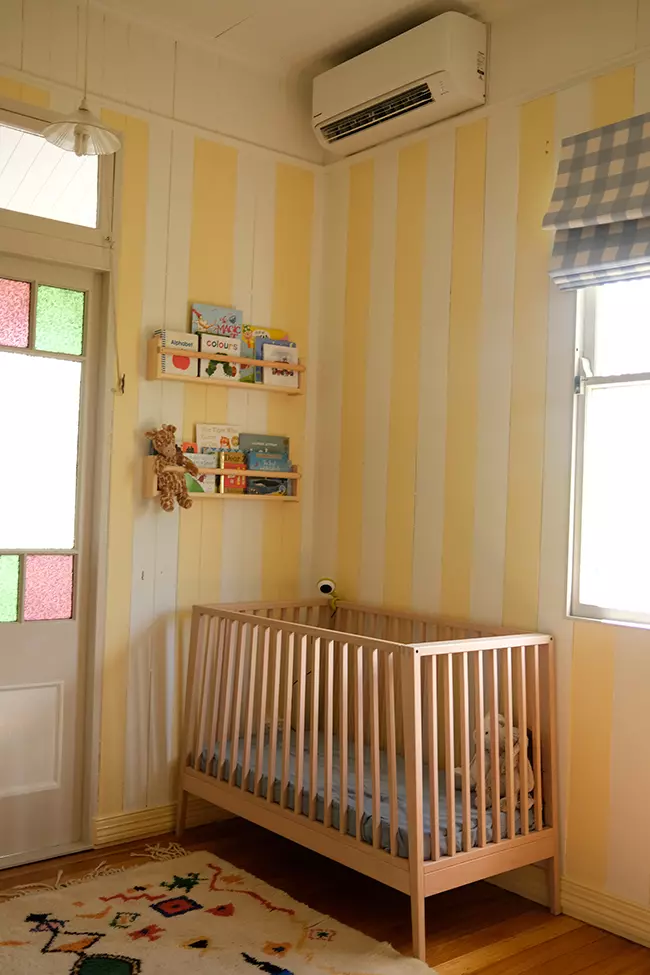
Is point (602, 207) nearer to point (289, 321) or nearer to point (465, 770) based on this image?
point (289, 321)

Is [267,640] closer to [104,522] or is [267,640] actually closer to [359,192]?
[104,522]

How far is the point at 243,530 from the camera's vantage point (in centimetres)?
365

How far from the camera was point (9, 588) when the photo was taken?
3.08 meters

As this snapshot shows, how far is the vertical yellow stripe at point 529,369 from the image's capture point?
2980 mm

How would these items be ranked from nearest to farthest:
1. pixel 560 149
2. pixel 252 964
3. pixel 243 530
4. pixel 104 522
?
pixel 252 964 → pixel 560 149 → pixel 104 522 → pixel 243 530

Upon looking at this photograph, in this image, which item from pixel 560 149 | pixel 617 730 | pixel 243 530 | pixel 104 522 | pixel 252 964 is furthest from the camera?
pixel 243 530

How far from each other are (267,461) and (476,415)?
892 mm

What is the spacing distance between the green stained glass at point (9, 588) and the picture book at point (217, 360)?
95 centimetres

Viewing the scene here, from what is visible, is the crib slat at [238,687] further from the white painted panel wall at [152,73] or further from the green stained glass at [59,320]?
the white painted panel wall at [152,73]

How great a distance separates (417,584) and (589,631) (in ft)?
2.46

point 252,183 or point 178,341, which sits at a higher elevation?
point 252,183

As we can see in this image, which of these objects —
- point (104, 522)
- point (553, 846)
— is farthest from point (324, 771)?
point (104, 522)

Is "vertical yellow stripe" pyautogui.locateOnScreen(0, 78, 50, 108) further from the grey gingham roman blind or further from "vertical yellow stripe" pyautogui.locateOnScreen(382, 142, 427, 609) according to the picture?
the grey gingham roman blind

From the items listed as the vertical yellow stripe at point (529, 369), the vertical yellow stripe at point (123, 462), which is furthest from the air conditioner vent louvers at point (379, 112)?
the vertical yellow stripe at point (123, 462)
